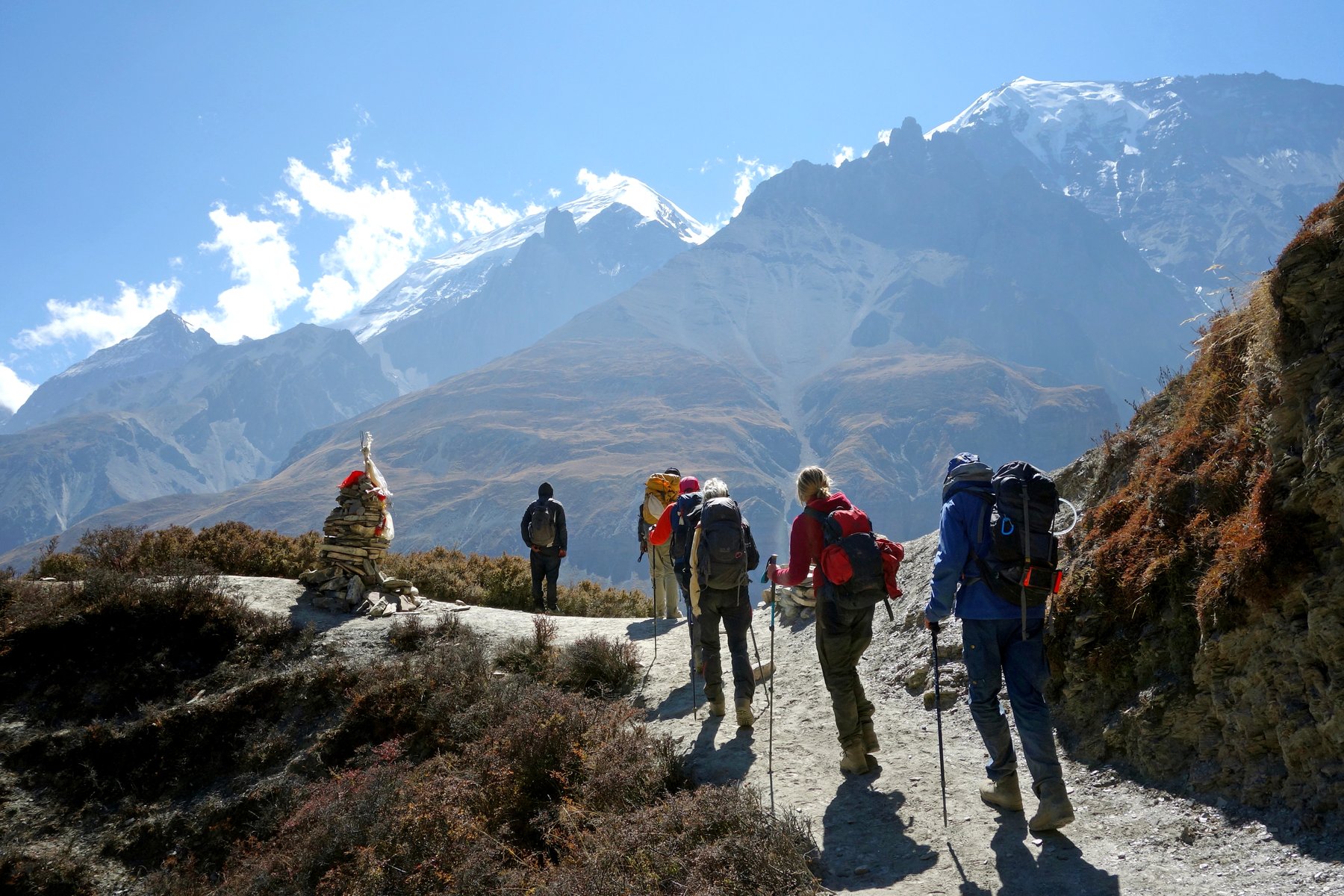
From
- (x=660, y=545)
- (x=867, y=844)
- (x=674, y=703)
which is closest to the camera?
(x=867, y=844)

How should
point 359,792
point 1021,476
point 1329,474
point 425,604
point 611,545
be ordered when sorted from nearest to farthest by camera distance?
point 1329,474 → point 1021,476 → point 359,792 → point 425,604 → point 611,545

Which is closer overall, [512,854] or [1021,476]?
[1021,476]

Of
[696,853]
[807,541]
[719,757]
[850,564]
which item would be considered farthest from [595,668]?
[696,853]

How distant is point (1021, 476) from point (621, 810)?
425 cm

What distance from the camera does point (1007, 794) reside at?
5805mm

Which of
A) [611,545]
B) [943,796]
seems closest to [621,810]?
[943,796]

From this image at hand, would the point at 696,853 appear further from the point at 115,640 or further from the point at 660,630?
the point at 115,640

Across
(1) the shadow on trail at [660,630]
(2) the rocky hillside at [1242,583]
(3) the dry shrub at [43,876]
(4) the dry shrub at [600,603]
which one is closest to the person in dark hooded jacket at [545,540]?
(4) the dry shrub at [600,603]

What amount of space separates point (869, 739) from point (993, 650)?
76.9 inches

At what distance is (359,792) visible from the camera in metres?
7.64

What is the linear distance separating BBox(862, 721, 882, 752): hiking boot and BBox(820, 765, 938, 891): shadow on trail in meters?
0.37

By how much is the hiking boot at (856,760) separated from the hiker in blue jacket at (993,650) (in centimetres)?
A: 121

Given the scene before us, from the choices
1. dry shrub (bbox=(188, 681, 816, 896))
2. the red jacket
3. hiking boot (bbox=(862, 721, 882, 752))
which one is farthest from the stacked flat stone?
hiking boot (bbox=(862, 721, 882, 752))

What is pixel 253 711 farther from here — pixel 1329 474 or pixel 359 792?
pixel 1329 474
